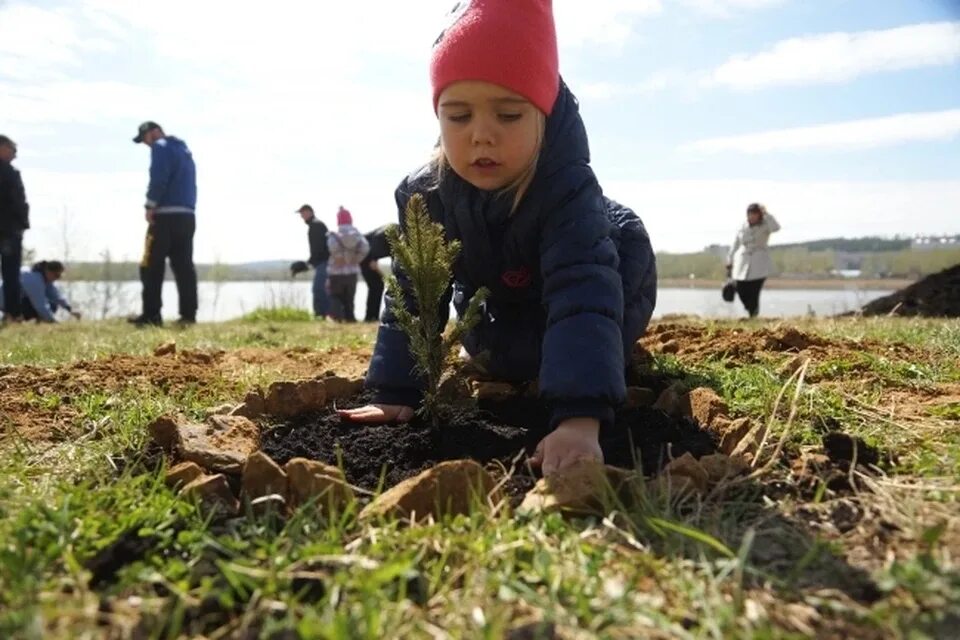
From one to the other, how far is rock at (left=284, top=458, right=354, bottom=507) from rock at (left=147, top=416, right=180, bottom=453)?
2.08ft

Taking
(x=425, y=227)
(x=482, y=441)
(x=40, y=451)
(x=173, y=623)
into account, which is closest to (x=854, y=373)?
(x=482, y=441)

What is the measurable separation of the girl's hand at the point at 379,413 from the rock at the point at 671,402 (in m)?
0.95

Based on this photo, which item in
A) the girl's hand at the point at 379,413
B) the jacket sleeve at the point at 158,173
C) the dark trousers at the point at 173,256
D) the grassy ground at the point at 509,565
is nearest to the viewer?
the grassy ground at the point at 509,565

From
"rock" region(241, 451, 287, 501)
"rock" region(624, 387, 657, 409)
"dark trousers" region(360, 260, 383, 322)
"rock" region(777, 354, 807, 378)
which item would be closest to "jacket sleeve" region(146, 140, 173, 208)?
"dark trousers" region(360, 260, 383, 322)

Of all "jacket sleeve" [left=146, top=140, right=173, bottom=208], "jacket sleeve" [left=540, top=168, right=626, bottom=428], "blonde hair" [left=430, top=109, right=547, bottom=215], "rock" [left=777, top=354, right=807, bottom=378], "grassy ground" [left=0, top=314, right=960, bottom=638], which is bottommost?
"grassy ground" [left=0, top=314, right=960, bottom=638]

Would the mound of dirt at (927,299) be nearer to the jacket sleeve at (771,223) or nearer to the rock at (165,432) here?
the jacket sleeve at (771,223)

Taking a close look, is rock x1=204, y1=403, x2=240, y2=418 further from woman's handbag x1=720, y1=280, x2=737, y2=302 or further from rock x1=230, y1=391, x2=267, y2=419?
woman's handbag x1=720, y1=280, x2=737, y2=302

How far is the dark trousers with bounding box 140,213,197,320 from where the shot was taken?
10164 millimetres

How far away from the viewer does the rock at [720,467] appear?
2.02m

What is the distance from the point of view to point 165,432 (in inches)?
93.7

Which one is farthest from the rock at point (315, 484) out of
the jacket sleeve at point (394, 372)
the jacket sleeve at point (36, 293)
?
the jacket sleeve at point (36, 293)

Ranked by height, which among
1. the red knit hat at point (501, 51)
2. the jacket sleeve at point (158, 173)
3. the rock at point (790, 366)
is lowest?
the rock at point (790, 366)

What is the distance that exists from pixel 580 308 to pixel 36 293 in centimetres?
1550

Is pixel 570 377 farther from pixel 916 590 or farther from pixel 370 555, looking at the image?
pixel 916 590
